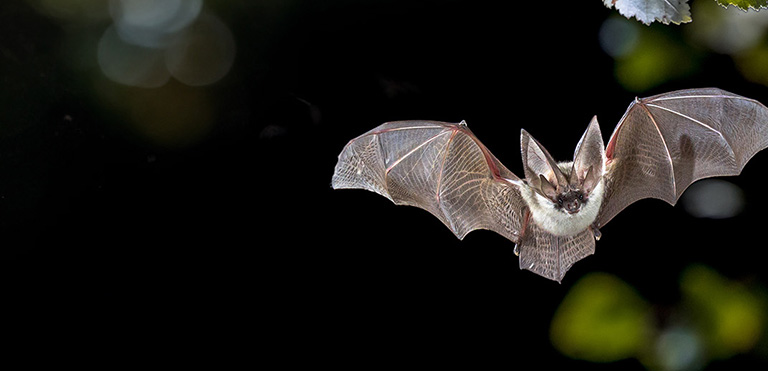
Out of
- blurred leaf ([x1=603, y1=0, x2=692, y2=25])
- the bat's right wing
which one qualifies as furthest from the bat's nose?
blurred leaf ([x1=603, y1=0, x2=692, y2=25])

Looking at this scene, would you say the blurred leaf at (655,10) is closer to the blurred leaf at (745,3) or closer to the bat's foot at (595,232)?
the blurred leaf at (745,3)

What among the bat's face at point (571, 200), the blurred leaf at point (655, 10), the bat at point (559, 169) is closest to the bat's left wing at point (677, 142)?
the bat at point (559, 169)

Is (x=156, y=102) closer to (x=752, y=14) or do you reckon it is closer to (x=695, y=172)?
(x=695, y=172)

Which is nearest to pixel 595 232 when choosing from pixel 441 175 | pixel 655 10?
pixel 441 175

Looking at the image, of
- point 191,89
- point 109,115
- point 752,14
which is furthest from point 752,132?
point 109,115

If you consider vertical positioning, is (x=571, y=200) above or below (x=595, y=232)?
above

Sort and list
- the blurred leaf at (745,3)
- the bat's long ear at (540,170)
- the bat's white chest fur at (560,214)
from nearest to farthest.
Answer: the blurred leaf at (745,3) < the bat's long ear at (540,170) < the bat's white chest fur at (560,214)

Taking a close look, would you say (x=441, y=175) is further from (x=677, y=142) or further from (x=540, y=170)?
(x=677, y=142)

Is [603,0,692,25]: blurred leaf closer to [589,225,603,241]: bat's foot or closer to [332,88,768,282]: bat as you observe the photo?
[332,88,768,282]: bat
